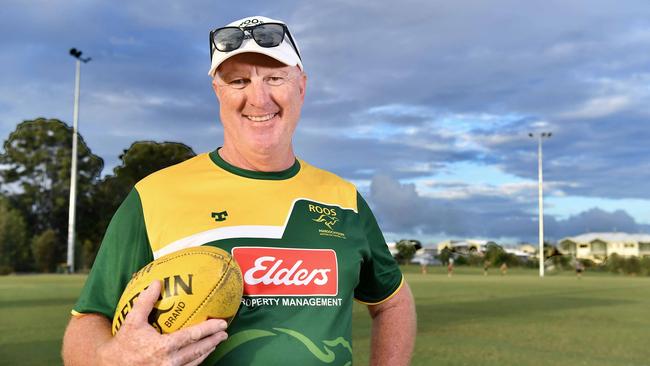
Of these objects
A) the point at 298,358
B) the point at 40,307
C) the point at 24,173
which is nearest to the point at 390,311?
the point at 298,358

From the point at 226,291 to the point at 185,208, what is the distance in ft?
2.05

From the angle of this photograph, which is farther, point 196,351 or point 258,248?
point 258,248

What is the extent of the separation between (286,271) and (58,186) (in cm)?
6839

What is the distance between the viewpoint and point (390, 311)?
4.05 metres

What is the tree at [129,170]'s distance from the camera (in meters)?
63.8

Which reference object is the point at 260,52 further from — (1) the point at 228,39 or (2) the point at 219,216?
(2) the point at 219,216

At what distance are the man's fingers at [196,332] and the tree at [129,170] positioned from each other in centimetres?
6126

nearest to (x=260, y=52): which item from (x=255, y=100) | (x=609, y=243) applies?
(x=255, y=100)

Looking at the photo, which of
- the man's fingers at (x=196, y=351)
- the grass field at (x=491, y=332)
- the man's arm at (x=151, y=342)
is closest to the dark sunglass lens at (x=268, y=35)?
the man's arm at (x=151, y=342)

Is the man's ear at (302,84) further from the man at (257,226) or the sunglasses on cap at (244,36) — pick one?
the sunglasses on cap at (244,36)

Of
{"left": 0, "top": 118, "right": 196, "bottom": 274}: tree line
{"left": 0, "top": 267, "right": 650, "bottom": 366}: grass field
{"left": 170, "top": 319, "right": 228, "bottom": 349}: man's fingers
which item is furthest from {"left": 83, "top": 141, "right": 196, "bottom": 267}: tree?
{"left": 170, "top": 319, "right": 228, "bottom": 349}: man's fingers

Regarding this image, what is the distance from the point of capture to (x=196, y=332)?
269 cm

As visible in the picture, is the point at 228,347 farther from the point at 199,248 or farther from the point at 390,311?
the point at 390,311

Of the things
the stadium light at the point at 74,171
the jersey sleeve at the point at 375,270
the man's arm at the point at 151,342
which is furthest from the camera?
the stadium light at the point at 74,171
